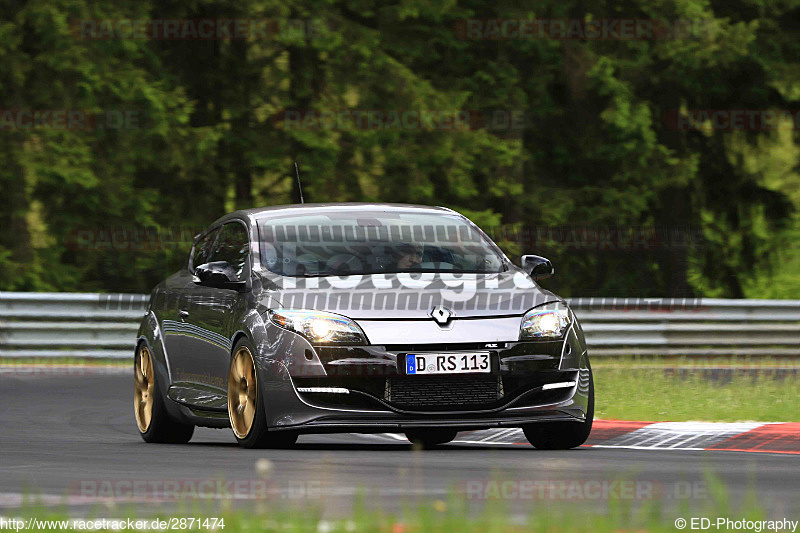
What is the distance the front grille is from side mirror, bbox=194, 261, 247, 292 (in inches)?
52.8

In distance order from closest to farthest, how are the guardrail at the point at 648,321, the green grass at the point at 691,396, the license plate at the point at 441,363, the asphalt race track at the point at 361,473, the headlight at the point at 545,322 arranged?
the asphalt race track at the point at 361,473
the license plate at the point at 441,363
the headlight at the point at 545,322
the green grass at the point at 691,396
the guardrail at the point at 648,321

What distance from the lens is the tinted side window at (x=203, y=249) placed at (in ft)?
43.0

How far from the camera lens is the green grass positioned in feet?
45.2

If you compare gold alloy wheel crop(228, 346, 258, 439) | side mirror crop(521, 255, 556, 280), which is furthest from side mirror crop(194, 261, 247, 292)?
side mirror crop(521, 255, 556, 280)

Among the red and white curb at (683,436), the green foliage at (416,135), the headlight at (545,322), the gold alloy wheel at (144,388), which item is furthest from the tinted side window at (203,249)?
the green foliage at (416,135)

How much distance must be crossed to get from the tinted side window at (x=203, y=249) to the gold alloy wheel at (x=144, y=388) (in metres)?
0.73

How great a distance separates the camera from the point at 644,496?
8.22m

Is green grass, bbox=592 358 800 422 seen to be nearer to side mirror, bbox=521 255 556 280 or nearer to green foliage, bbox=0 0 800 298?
side mirror, bbox=521 255 556 280

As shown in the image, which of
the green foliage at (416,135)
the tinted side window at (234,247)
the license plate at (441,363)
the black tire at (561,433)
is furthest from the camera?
the green foliage at (416,135)

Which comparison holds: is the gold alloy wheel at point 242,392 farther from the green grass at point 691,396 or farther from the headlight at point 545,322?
the green grass at point 691,396

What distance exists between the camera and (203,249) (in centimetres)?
1329

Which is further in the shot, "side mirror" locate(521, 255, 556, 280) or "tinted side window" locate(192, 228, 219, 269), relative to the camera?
"tinted side window" locate(192, 228, 219, 269)

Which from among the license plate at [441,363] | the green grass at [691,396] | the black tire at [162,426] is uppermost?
the license plate at [441,363]

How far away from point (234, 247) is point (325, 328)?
72.1 inches
